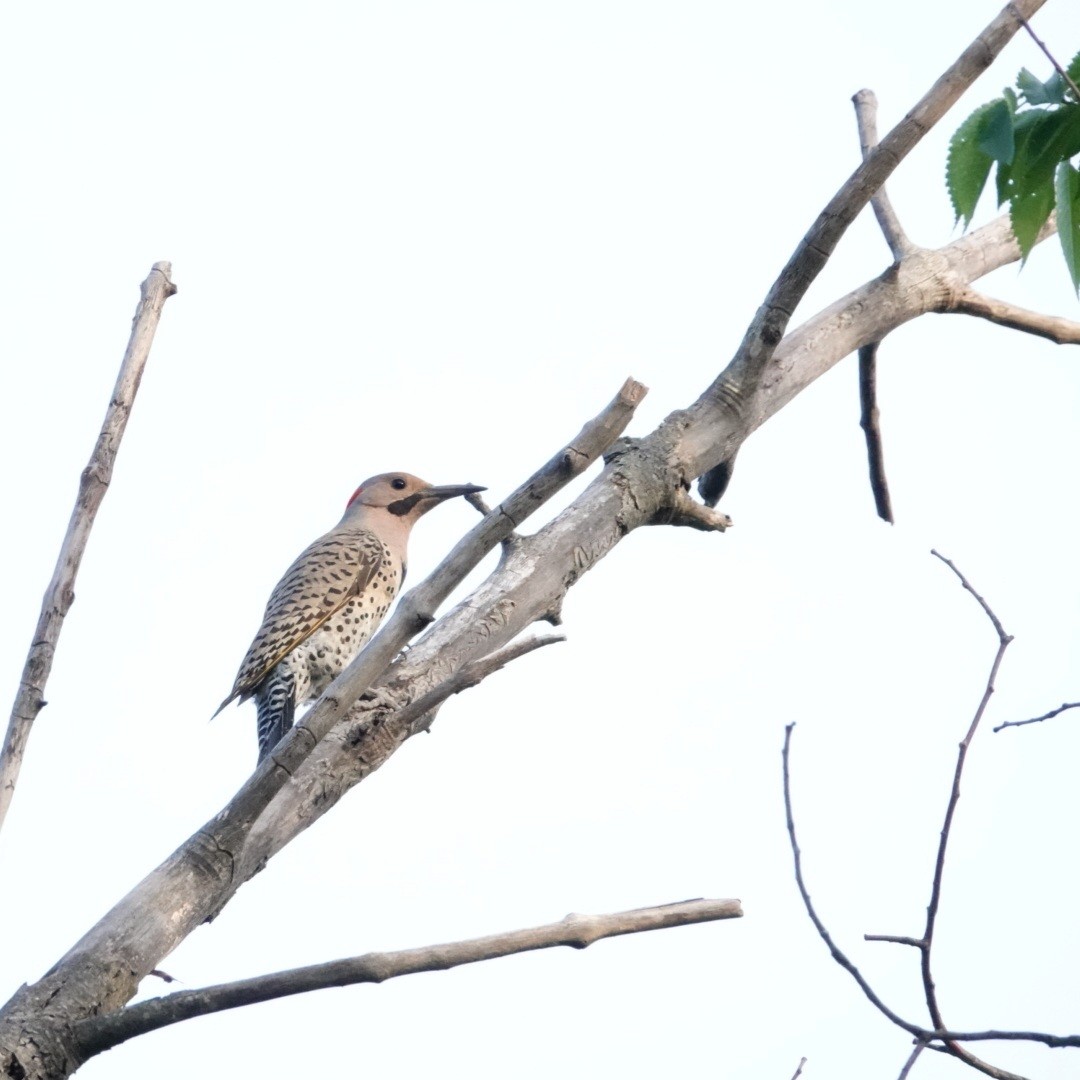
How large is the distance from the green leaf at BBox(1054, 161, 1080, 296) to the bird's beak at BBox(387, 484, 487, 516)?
4528mm

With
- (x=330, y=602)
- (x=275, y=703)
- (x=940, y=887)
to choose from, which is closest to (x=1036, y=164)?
(x=940, y=887)

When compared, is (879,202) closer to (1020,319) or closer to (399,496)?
(1020,319)

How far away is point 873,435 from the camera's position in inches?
182

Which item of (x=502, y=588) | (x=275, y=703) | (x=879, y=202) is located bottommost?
(x=502, y=588)

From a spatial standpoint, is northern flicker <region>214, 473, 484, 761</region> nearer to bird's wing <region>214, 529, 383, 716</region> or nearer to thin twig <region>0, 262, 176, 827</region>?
bird's wing <region>214, 529, 383, 716</region>

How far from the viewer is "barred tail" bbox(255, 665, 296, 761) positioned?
20.0 feet

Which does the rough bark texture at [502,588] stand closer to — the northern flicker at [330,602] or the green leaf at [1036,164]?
the green leaf at [1036,164]

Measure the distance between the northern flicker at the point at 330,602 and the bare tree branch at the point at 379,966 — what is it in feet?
11.8

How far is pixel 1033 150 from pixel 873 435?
1.75 meters

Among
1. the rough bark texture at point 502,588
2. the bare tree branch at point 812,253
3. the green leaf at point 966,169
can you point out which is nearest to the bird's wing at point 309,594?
the rough bark texture at point 502,588

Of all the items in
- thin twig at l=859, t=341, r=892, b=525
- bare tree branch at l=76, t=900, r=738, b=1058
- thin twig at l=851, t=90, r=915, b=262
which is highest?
thin twig at l=851, t=90, r=915, b=262

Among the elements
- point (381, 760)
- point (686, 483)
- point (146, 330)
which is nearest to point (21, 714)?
point (146, 330)

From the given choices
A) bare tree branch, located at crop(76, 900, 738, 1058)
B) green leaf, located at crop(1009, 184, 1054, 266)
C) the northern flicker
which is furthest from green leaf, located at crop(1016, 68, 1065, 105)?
the northern flicker

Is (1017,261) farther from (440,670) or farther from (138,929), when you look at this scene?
(138,929)
